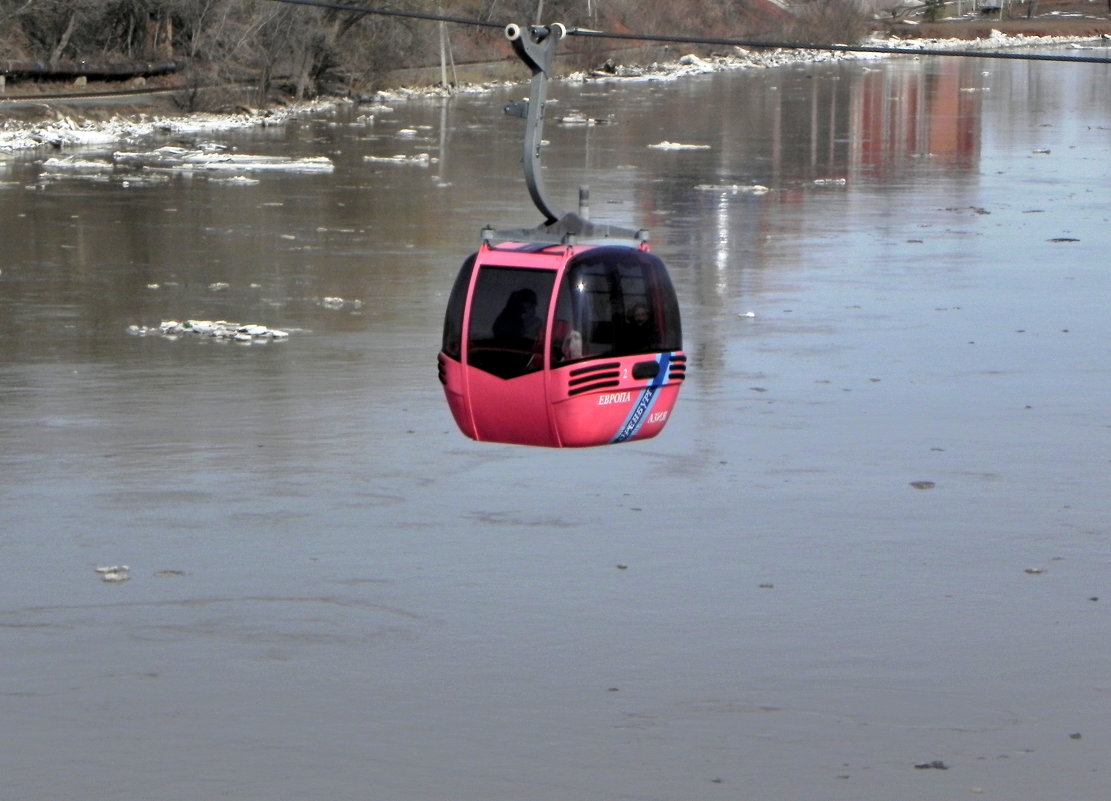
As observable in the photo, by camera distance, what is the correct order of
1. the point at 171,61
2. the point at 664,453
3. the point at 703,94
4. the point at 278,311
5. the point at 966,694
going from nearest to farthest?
the point at 966,694
the point at 664,453
the point at 278,311
the point at 171,61
the point at 703,94

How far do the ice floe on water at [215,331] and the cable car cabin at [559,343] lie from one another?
8.57 meters

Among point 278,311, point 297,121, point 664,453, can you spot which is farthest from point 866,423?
point 297,121

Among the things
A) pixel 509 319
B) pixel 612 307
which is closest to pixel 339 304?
pixel 509 319

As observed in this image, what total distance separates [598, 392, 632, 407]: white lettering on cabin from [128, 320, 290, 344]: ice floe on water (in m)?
8.92

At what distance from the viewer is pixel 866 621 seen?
424 inches

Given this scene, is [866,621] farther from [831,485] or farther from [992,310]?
[992,310]

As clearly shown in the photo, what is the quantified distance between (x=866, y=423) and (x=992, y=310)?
654 centimetres

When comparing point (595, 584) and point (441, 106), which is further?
point (441, 106)

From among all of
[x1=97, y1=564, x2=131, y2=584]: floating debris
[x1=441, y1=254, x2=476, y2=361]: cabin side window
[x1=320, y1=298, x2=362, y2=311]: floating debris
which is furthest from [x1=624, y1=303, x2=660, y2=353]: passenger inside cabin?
[x1=320, y1=298, x2=362, y2=311]: floating debris

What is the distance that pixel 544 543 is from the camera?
1203 cm

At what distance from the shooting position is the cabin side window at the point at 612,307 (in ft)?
32.2

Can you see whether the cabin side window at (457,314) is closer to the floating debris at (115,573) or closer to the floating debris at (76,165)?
the floating debris at (115,573)

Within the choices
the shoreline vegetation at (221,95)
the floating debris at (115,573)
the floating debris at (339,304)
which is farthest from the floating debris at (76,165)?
the floating debris at (115,573)

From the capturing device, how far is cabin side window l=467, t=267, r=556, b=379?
986 centimetres
